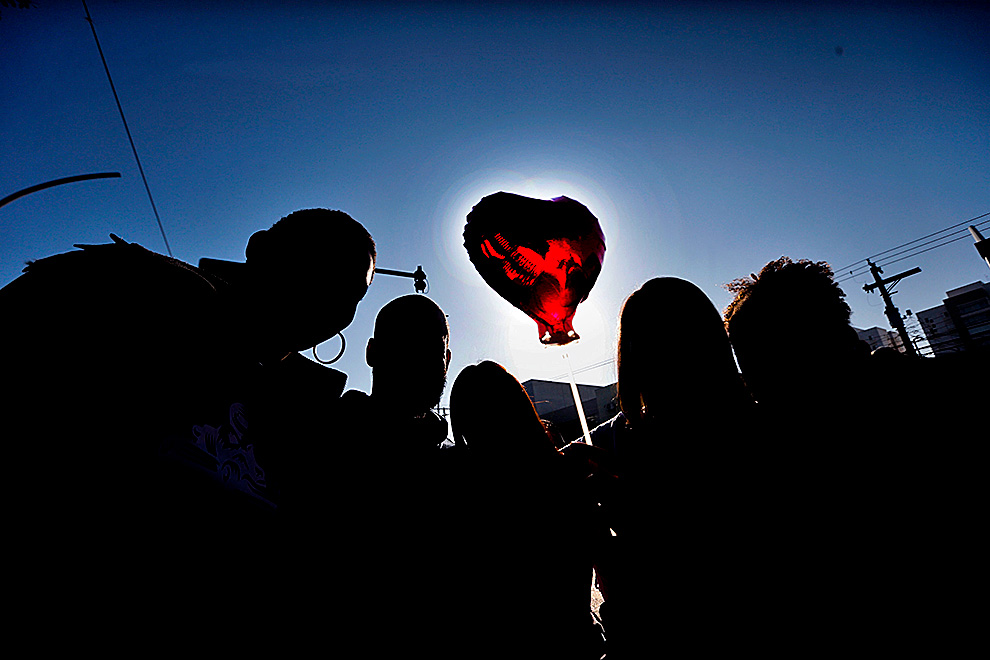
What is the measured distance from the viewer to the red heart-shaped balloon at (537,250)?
104 inches

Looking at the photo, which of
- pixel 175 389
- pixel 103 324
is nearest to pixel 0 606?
pixel 175 389

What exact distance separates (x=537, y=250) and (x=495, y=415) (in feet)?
4.47

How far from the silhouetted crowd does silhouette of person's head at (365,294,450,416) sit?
17 mm

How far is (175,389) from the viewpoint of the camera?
1025 mm

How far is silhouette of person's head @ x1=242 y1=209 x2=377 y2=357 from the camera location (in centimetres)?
159

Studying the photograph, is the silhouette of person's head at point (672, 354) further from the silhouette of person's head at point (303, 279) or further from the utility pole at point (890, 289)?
the utility pole at point (890, 289)

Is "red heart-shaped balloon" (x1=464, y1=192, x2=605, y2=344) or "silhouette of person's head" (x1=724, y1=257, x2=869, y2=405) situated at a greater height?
"red heart-shaped balloon" (x1=464, y1=192, x2=605, y2=344)

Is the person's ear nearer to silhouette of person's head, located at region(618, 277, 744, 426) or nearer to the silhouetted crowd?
the silhouetted crowd

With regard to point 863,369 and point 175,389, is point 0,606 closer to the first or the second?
point 175,389

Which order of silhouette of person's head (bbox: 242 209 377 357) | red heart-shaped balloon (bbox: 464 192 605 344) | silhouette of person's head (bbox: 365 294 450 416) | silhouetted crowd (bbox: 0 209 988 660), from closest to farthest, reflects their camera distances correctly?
silhouetted crowd (bbox: 0 209 988 660) < silhouette of person's head (bbox: 242 209 377 357) < silhouette of person's head (bbox: 365 294 450 416) < red heart-shaped balloon (bbox: 464 192 605 344)

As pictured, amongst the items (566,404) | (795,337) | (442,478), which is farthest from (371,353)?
(566,404)

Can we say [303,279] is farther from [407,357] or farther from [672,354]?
[672,354]

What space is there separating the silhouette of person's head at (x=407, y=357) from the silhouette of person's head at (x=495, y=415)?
225 mm

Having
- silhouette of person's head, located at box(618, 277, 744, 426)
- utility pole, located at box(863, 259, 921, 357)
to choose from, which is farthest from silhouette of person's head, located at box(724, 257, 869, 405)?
utility pole, located at box(863, 259, 921, 357)
